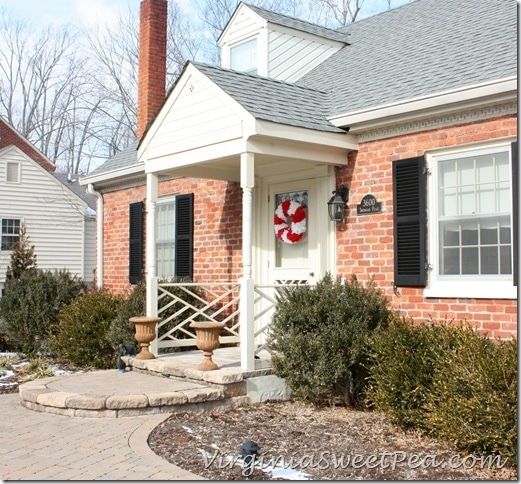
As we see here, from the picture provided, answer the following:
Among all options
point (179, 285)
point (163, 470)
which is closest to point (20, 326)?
point (179, 285)

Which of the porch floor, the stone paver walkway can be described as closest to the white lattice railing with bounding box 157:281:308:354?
the porch floor

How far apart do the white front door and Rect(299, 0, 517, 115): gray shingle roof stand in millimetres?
1328

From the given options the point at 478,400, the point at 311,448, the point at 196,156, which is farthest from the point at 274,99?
the point at 478,400

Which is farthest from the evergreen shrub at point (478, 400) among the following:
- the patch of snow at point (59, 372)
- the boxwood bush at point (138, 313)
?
the patch of snow at point (59, 372)

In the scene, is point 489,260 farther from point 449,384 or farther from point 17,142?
point 17,142

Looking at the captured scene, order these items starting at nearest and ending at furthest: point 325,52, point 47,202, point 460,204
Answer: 1. point 460,204
2. point 325,52
3. point 47,202

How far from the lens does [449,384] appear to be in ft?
18.0

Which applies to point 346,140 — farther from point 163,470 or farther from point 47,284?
point 47,284

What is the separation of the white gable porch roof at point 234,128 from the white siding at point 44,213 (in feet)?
55.9

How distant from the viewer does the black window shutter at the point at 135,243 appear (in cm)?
1233

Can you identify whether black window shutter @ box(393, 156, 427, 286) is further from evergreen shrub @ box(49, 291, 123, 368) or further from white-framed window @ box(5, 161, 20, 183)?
white-framed window @ box(5, 161, 20, 183)

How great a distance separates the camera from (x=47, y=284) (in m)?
12.6

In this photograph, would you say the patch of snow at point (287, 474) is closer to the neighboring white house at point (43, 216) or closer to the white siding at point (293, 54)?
the white siding at point (293, 54)

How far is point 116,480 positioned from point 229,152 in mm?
4202
